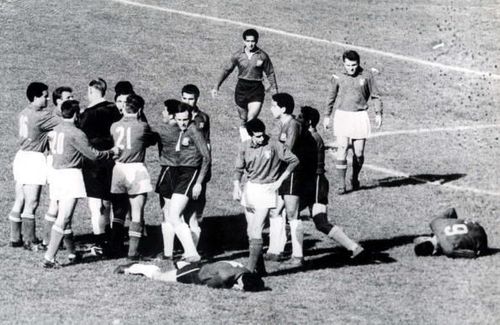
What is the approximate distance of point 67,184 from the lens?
14227mm

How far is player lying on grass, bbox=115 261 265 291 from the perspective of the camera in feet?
44.6

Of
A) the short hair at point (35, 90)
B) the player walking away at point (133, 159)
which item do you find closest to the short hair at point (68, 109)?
A: the player walking away at point (133, 159)

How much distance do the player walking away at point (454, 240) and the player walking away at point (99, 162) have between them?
4.74 m

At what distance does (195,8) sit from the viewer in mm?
35938

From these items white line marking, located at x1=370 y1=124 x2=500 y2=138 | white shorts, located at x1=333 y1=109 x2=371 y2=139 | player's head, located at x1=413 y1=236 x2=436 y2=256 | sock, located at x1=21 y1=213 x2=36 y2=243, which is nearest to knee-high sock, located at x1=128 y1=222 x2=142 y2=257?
sock, located at x1=21 y1=213 x2=36 y2=243

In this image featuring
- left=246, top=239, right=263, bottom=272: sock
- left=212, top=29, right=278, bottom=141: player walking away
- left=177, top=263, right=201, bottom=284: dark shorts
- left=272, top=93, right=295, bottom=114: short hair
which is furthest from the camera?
left=212, top=29, right=278, bottom=141: player walking away

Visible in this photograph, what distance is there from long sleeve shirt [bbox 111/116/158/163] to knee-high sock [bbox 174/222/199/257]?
3.87 ft

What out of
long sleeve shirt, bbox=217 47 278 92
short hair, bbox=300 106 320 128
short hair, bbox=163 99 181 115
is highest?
long sleeve shirt, bbox=217 47 278 92

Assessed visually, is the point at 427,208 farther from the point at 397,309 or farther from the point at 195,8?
the point at 195,8

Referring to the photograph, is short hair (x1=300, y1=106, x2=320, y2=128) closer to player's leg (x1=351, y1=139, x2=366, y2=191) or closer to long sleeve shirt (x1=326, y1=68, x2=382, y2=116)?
long sleeve shirt (x1=326, y1=68, x2=382, y2=116)

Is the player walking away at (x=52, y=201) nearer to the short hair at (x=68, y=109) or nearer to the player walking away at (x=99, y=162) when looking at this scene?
the player walking away at (x=99, y=162)

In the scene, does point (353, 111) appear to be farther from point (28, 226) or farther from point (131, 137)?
point (28, 226)

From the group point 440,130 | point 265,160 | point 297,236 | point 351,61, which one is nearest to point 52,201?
point 265,160

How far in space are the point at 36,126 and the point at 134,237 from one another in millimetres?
2172
